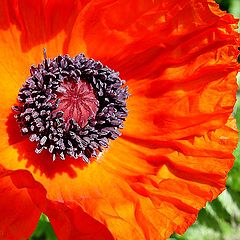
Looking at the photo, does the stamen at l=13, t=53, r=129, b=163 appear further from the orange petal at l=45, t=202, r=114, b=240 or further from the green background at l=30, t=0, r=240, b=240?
the green background at l=30, t=0, r=240, b=240

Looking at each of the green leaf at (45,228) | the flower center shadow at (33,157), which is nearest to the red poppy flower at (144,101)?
the flower center shadow at (33,157)

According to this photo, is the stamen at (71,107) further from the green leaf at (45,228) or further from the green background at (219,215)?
the green background at (219,215)

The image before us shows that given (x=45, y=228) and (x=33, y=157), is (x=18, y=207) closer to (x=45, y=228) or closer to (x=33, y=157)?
(x=33, y=157)

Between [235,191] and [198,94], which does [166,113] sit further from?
[235,191]

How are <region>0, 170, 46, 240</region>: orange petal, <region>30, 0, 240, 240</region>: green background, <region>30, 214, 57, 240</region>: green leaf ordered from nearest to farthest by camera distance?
<region>0, 170, 46, 240</region>: orange petal → <region>30, 214, 57, 240</region>: green leaf → <region>30, 0, 240, 240</region>: green background

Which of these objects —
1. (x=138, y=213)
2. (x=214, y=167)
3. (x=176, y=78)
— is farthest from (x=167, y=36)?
(x=138, y=213)

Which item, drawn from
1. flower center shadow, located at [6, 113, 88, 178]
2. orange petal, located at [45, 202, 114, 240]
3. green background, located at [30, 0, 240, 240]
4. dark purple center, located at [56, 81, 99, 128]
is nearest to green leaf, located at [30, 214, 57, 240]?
green background, located at [30, 0, 240, 240]

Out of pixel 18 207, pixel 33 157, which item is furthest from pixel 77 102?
pixel 18 207
